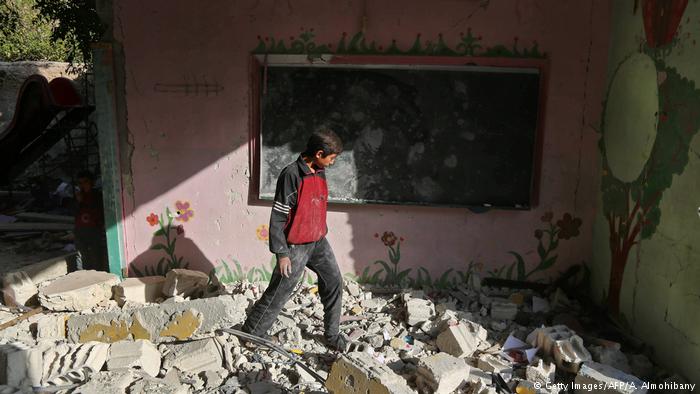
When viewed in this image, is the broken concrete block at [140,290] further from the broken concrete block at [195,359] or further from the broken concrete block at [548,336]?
the broken concrete block at [548,336]

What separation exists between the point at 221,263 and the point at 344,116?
2048 millimetres

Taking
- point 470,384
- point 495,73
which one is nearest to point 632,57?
point 495,73

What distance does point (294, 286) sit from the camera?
3.64m

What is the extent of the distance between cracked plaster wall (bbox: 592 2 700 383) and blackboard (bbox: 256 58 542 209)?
1038mm

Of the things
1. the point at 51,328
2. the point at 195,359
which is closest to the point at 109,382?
the point at 195,359

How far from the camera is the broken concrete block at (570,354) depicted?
3.32 meters

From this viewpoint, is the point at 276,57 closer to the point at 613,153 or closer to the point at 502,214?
the point at 502,214

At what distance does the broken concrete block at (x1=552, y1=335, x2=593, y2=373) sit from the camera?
332 cm

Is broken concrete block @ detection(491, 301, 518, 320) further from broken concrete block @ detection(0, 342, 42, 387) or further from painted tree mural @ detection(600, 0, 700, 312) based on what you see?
broken concrete block @ detection(0, 342, 42, 387)

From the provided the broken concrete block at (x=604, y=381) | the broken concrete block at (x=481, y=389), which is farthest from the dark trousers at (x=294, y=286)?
the broken concrete block at (x=604, y=381)

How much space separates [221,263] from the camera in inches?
197

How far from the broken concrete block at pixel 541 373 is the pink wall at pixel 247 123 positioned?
5.14 feet

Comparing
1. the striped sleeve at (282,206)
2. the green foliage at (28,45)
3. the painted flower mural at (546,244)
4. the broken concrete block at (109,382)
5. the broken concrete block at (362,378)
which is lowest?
the broken concrete block at (109,382)

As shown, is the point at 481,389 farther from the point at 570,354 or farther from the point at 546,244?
the point at 546,244
